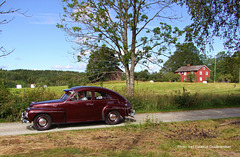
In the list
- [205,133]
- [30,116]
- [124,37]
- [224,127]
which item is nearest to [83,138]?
[30,116]

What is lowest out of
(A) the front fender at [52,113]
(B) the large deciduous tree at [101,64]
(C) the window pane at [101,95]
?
(A) the front fender at [52,113]

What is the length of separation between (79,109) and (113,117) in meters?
1.49

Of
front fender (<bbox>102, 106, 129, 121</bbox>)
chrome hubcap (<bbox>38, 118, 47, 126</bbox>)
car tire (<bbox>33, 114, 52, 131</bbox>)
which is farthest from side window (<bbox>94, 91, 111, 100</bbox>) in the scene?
chrome hubcap (<bbox>38, 118, 47, 126</bbox>)

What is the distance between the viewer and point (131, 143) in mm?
6172

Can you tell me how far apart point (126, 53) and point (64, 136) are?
7.63m

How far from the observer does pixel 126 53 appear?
13.6 m

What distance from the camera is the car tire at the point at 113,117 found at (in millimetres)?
9383

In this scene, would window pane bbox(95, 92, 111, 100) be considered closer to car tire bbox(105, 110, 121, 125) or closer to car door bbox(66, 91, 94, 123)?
car door bbox(66, 91, 94, 123)

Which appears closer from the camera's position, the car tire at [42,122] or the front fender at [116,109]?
the car tire at [42,122]

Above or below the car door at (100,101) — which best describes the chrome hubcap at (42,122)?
below

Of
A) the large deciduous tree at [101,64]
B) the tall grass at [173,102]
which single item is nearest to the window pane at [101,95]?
the tall grass at [173,102]

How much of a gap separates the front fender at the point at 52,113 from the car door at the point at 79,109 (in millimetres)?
232

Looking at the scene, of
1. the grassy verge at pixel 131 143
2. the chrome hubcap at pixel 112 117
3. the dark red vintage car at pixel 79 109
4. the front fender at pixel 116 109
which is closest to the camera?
the grassy verge at pixel 131 143

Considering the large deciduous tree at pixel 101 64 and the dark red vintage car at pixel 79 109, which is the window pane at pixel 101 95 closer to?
the dark red vintage car at pixel 79 109
